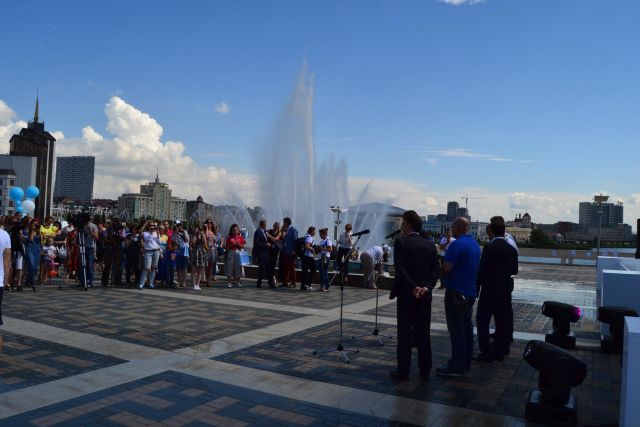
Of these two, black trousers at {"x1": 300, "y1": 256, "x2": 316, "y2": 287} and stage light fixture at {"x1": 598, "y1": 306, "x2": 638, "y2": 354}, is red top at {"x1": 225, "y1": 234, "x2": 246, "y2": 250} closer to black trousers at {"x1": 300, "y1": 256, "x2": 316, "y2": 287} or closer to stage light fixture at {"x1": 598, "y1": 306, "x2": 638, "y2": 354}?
black trousers at {"x1": 300, "y1": 256, "x2": 316, "y2": 287}

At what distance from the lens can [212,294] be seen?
1310 cm

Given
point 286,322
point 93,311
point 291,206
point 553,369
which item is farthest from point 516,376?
point 291,206

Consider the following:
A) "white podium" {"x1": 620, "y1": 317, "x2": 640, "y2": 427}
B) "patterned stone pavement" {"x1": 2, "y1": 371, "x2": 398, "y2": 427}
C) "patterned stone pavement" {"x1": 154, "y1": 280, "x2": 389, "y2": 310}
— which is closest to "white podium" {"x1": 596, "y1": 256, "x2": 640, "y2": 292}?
"patterned stone pavement" {"x1": 154, "y1": 280, "x2": 389, "y2": 310}

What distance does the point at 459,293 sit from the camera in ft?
21.4

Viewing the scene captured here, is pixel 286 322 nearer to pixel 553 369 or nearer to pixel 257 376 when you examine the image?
pixel 257 376

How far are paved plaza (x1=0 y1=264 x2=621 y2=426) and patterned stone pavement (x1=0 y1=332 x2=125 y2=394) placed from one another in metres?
0.02

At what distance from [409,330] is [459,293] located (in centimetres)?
84

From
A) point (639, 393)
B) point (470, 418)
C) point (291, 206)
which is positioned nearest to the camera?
point (639, 393)

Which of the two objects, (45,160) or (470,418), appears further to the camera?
(45,160)

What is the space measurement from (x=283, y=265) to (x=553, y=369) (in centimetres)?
1099

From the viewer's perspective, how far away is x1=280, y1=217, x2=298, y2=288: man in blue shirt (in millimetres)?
15195

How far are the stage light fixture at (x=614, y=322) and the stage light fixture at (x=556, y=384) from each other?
290 centimetres

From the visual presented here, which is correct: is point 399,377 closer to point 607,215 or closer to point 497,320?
point 497,320

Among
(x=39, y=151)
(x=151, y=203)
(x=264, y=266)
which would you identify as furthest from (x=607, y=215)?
(x=264, y=266)
